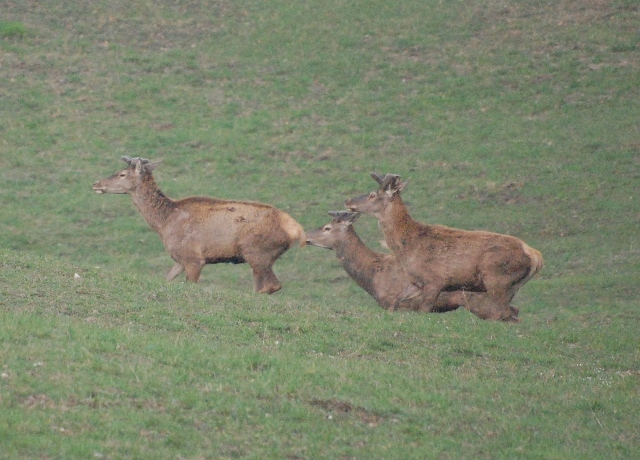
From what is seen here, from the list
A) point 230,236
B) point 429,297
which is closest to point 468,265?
point 429,297

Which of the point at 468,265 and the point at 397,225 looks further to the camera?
the point at 397,225

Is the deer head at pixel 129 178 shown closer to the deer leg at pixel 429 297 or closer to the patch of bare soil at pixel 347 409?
the deer leg at pixel 429 297

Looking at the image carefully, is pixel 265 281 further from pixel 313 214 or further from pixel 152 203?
pixel 313 214

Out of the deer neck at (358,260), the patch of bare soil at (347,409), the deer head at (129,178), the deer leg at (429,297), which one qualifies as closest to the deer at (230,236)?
the deer neck at (358,260)

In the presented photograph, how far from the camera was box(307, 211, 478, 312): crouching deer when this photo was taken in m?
17.1

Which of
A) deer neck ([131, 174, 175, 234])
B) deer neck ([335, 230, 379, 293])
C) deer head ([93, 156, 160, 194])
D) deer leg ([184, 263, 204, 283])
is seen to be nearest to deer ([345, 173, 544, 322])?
deer neck ([335, 230, 379, 293])

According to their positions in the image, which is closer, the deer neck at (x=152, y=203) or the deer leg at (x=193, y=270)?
the deer leg at (x=193, y=270)

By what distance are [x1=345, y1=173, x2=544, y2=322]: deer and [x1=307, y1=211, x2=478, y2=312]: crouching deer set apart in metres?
0.20

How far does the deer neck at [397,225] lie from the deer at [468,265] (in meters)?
0.02

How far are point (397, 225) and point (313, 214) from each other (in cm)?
790

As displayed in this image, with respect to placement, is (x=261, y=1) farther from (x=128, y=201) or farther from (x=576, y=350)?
(x=576, y=350)

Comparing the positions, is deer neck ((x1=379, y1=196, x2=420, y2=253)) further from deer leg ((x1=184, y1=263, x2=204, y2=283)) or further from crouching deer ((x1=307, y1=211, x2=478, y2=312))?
deer leg ((x1=184, y1=263, x2=204, y2=283))

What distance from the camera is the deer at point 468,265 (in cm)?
1627

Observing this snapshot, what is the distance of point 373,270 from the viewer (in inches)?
722
